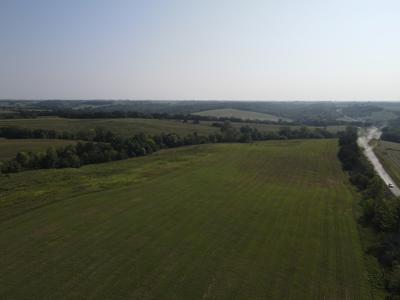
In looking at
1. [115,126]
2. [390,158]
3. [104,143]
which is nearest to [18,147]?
[104,143]

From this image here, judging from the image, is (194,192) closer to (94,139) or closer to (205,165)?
(205,165)

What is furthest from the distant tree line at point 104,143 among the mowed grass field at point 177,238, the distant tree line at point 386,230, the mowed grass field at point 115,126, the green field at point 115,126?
the distant tree line at point 386,230

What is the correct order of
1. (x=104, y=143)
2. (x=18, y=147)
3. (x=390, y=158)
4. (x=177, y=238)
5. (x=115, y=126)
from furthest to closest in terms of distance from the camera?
(x=115, y=126)
(x=390, y=158)
(x=104, y=143)
(x=18, y=147)
(x=177, y=238)

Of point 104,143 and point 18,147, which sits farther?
point 104,143

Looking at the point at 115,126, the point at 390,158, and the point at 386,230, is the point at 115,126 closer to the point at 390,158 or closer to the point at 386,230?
the point at 390,158

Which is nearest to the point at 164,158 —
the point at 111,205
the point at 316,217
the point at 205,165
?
the point at 205,165

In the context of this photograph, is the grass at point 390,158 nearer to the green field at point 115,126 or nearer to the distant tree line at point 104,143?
the distant tree line at point 104,143
